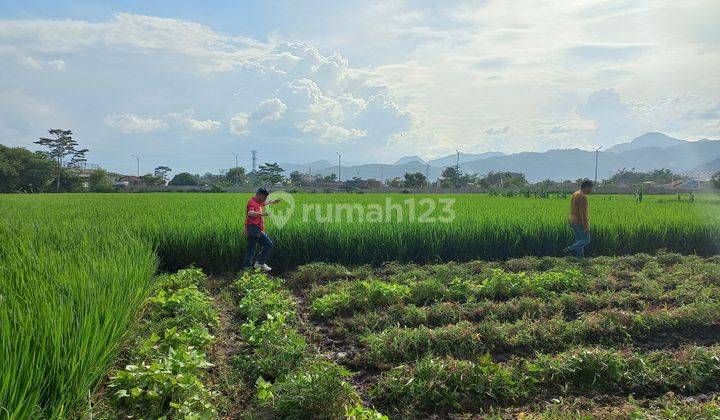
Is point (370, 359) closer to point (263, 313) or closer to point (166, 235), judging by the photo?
point (263, 313)

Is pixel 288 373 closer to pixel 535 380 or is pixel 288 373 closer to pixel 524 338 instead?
pixel 535 380

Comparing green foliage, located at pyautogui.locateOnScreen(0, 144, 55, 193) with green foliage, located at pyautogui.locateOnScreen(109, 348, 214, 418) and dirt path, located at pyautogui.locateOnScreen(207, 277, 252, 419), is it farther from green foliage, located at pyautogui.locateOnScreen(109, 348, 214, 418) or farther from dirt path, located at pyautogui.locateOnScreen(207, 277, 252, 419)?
green foliage, located at pyautogui.locateOnScreen(109, 348, 214, 418)

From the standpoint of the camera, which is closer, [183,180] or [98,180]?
[98,180]

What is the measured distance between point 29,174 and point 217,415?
58.5 m

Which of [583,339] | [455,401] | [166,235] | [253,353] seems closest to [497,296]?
[583,339]

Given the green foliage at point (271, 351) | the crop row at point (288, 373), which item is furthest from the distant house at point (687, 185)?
the green foliage at point (271, 351)

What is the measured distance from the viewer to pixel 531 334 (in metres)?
4.80

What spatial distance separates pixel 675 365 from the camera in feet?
13.3

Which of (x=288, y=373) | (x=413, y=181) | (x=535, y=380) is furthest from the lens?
(x=413, y=181)

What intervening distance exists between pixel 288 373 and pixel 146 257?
3147 millimetres

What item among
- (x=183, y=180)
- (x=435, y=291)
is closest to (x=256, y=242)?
(x=435, y=291)

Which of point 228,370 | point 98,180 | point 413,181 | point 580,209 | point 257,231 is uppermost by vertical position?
point 413,181

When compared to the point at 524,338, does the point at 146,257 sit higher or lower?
higher

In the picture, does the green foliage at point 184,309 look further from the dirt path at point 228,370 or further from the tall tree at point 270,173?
the tall tree at point 270,173
